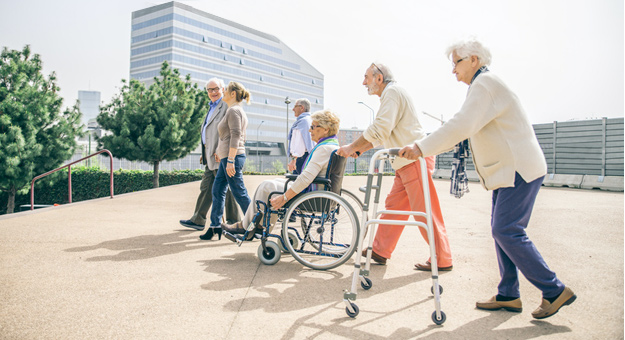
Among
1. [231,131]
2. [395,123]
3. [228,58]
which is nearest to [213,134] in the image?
[231,131]

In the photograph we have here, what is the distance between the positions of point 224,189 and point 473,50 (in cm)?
347

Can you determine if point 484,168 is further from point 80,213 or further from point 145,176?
point 145,176

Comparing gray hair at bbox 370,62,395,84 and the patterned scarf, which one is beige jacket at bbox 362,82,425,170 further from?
the patterned scarf

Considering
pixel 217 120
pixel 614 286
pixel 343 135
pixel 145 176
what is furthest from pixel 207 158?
pixel 343 135

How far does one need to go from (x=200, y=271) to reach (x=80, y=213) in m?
4.81

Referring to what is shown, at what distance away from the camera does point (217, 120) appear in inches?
221

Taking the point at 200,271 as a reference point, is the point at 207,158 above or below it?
above

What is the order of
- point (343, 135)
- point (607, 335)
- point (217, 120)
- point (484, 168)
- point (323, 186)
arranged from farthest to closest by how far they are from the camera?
point (343, 135) → point (217, 120) → point (323, 186) → point (484, 168) → point (607, 335)

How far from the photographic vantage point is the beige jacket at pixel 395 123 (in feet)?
12.2

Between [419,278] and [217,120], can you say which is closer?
[419,278]

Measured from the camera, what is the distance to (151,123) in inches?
885

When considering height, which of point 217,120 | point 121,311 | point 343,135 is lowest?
point 121,311

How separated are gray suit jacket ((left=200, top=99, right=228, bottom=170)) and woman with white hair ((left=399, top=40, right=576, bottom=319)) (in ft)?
11.3

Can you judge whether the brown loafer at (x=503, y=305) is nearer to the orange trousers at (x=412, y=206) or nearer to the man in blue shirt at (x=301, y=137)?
the orange trousers at (x=412, y=206)
